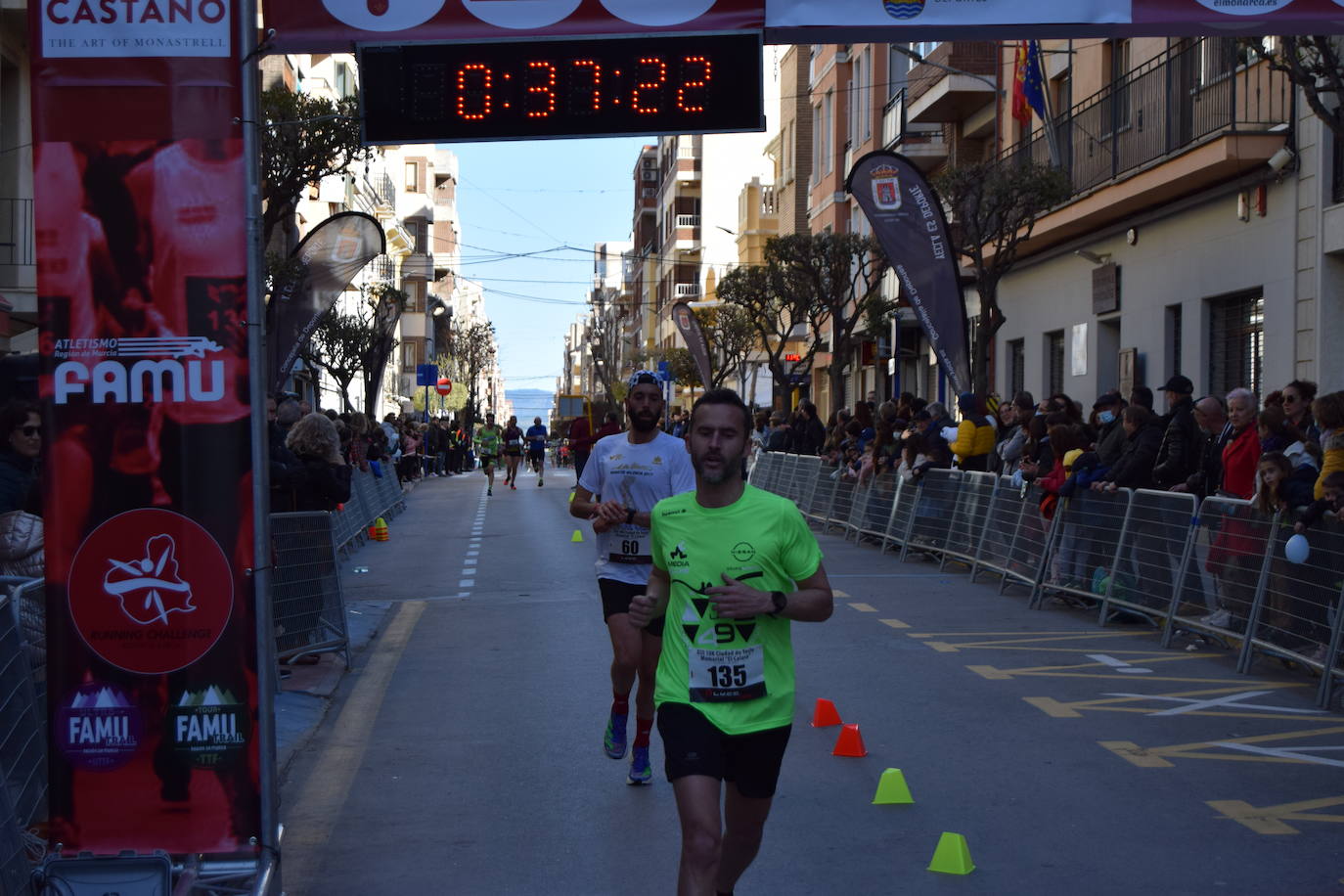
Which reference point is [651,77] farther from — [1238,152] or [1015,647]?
[1238,152]

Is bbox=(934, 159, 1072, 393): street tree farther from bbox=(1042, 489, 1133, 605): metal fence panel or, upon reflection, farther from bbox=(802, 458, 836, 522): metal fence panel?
bbox=(1042, 489, 1133, 605): metal fence panel

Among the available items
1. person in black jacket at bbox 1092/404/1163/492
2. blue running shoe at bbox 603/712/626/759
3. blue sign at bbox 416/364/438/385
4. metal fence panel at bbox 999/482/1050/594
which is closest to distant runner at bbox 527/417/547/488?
blue sign at bbox 416/364/438/385

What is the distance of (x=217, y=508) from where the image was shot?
5.23m

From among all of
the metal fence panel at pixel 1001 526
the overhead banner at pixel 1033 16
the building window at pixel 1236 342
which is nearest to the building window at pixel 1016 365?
the building window at pixel 1236 342

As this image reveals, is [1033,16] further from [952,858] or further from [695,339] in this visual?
[695,339]

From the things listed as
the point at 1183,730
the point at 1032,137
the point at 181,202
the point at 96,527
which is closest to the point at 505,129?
the point at 181,202

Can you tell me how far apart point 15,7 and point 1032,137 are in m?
16.5

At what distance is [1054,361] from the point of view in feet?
97.5

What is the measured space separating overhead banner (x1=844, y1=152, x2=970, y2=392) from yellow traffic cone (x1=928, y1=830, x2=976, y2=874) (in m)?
14.6

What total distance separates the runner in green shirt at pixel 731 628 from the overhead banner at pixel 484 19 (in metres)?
2.98

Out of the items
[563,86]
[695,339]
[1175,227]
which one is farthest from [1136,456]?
[695,339]

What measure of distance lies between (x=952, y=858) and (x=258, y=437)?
2.90 metres

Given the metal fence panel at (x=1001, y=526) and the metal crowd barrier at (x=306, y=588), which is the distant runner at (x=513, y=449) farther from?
the metal crowd barrier at (x=306, y=588)

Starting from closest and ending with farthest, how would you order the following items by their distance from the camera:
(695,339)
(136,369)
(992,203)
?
(136,369), (992,203), (695,339)
